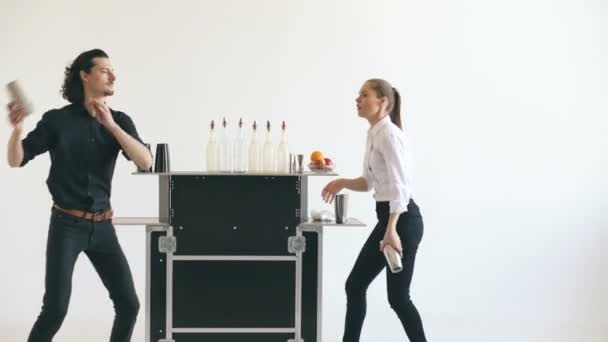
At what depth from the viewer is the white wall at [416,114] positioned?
518 centimetres

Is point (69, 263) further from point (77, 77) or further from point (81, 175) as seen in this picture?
point (77, 77)

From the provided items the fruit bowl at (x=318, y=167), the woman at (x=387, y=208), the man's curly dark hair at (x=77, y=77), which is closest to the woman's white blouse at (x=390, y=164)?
the woman at (x=387, y=208)

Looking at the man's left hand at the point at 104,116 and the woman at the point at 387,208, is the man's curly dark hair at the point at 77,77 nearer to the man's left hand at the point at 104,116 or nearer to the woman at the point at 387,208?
the man's left hand at the point at 104,116

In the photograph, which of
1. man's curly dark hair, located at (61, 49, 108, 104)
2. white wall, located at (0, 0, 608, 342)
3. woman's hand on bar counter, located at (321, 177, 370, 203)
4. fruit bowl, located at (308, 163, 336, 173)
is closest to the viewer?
man's curly dark hair, located at (61, 49, 108, 104)

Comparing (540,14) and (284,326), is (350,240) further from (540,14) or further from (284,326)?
(540,14)

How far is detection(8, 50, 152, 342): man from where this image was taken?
293 cm

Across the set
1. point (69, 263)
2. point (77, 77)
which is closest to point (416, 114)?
point (77, 77)

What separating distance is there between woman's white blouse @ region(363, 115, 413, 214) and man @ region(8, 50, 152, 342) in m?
1.00

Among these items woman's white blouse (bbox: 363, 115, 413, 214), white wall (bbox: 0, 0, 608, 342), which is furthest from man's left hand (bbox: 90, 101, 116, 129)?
white wall (bbox: 0, 0, 608, 342)

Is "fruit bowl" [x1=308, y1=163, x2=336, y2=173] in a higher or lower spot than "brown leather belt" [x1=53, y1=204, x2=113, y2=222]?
higher

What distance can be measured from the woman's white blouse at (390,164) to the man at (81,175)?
3.27ft

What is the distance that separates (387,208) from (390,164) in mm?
211

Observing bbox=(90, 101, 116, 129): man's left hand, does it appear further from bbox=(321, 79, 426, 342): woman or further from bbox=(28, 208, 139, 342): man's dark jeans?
bbox=(321, 79, 426, 342): woman

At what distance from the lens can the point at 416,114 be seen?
17.4ft
